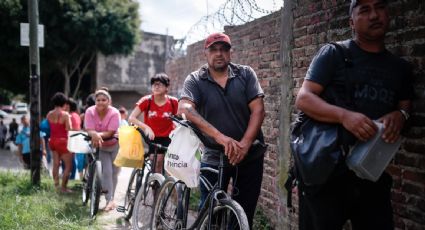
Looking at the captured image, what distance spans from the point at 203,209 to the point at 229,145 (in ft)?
1.92

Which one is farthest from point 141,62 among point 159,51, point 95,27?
point 95,27

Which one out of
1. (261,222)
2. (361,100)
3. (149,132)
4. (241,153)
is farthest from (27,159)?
(361,100)

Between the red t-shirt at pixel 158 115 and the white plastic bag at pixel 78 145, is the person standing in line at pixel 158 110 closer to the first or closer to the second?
the red t-shirt at pixel 158 115

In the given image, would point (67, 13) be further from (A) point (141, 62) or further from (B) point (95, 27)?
(A) point (141, 62)

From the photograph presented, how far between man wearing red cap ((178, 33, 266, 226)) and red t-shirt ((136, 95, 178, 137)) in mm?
2062

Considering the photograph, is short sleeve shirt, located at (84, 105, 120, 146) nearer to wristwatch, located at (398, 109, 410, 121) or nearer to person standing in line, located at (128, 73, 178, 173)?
person standing in line, located at (128, 73, 178, 173)

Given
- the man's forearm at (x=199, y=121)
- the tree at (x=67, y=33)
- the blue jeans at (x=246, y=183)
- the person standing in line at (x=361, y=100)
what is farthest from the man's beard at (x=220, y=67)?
the tree at (x=67, y=33)

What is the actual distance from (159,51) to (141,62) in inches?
59.4

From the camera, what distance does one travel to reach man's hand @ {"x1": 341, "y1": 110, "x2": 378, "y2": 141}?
2.16 m

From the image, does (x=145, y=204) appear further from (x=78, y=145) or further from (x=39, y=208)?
(x=78, y=145)

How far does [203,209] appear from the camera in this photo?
3.36 metres

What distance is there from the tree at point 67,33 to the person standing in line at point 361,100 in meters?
17.0

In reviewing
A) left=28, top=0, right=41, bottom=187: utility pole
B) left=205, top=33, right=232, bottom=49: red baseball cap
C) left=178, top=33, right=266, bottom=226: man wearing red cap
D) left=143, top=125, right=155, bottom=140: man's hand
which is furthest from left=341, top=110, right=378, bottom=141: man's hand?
left=28, top=0, right=41, bottom=187: utility pole

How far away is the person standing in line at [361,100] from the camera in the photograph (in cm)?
230
